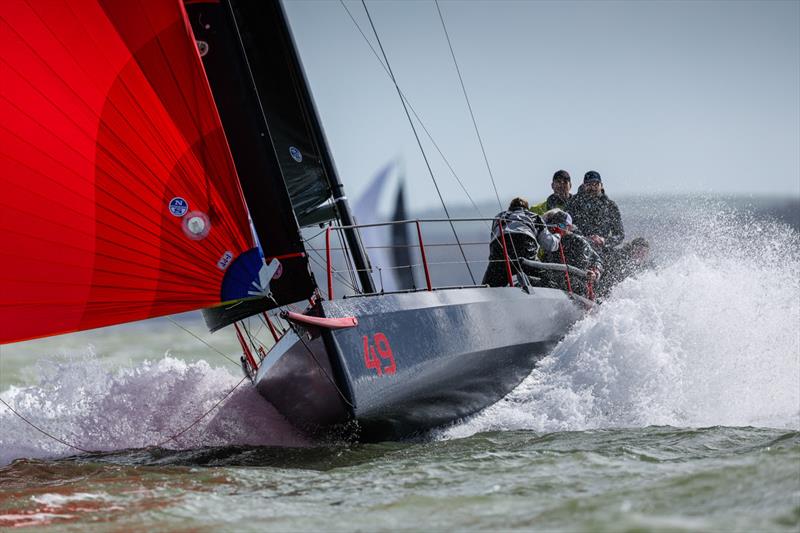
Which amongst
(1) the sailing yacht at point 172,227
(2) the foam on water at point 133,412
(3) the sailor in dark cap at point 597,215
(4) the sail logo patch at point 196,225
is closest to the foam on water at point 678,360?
(3) the sailor in dark cap at point 597,215

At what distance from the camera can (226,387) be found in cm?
610

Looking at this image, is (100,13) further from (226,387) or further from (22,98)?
(226,387)

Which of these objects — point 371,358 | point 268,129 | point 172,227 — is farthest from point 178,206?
point 371,358

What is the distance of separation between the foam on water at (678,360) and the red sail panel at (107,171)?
6.00 feet

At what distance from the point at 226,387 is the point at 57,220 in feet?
6.38

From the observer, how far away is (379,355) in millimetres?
4484

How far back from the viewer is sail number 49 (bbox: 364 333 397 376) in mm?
4418

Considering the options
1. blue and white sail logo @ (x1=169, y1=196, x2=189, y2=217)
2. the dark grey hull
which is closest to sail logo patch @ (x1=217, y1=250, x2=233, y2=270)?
blue and white sail logo @ (x1=169, y1=196, x2=189, y2=217)

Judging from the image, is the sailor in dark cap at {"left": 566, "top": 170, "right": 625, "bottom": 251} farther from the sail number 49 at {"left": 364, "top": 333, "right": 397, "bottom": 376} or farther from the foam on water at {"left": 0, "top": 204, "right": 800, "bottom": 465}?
the sail number 49 at {"left": 364, "top": 333, "right": 397, "bottom": 376}

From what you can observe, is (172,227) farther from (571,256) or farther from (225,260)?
(571,256)

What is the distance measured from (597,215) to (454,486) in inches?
179

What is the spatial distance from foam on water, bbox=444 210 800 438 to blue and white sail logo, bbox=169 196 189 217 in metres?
1.89

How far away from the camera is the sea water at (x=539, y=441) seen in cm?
275

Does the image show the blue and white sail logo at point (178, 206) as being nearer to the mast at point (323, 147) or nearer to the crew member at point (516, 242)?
the mast at point (323, 147)
